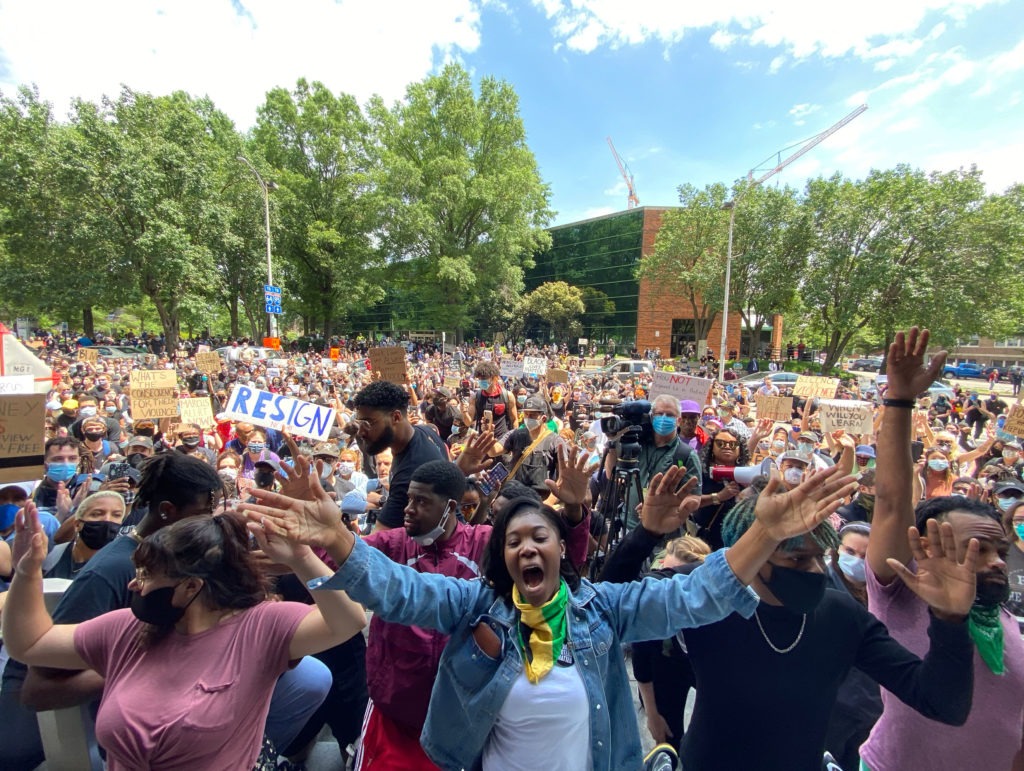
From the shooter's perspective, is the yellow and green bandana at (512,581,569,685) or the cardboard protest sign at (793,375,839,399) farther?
the cardboard protest sign at (793,375,839,399)

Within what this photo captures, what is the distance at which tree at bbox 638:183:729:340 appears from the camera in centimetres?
3141

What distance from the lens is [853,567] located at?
2.61 meters

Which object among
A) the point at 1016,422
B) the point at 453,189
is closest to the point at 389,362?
the point at 1016,422

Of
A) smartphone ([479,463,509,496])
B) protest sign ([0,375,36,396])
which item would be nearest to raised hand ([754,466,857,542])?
smartphone ([479,463,509,496])

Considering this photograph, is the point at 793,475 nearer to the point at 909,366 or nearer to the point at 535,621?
the point at 909,366

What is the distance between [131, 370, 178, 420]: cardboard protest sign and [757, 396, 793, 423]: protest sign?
8.20 m

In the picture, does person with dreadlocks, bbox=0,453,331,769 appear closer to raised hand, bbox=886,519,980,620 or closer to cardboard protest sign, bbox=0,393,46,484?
cardboard protest sign, bbox=0,393,46,484

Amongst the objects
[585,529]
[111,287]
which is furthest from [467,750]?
[111,287]

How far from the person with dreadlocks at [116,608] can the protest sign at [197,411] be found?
5.00m

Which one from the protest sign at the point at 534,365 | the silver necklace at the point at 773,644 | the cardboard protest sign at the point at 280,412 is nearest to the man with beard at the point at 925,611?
the silver necklace at the point at 773,644

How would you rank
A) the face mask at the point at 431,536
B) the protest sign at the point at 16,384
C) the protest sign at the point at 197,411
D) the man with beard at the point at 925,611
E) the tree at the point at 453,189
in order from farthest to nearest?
the tree at the point at 453,189
the protest sign at the point at 197,411
the protest sign at the point at 16,384
the face mask at the point at 431,536
the man with beard at the point at 925,611

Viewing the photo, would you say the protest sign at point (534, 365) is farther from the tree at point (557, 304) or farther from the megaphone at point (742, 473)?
the tree at point (557, 304)

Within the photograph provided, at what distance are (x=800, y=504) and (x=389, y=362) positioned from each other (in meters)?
6.41

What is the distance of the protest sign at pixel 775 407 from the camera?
298 inches
